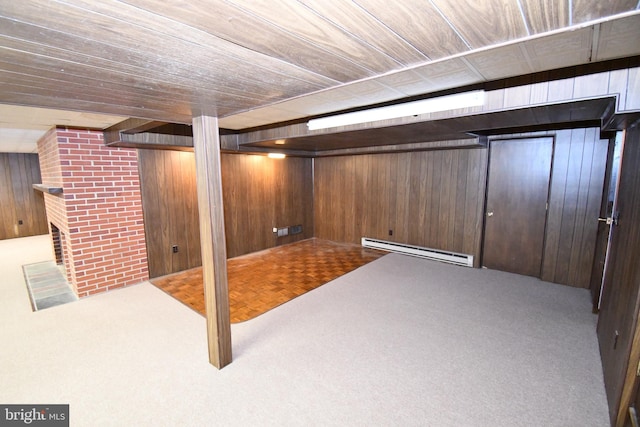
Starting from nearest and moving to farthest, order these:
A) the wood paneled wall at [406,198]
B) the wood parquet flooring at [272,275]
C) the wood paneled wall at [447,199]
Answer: the wood parquet flooring at [272,275], the wood paneled wall at [447,199], the wood paneled wall at [406,198]

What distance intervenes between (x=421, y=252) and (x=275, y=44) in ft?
14.0

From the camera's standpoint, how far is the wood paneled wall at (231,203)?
3869 mm

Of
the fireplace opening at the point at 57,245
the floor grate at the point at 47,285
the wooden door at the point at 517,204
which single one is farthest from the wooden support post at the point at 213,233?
the fireplace opening at the point at 57,245

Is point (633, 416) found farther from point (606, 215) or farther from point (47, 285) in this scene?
point (47, 285)

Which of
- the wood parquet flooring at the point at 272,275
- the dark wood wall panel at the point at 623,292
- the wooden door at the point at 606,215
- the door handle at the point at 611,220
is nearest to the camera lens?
the dark wood wall panel at the point at 623,292

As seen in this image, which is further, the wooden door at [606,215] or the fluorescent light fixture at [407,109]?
the wooden door at [606,215]

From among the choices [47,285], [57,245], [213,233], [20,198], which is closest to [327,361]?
[213,233]

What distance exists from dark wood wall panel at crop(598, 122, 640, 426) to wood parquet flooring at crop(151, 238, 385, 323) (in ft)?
8.33

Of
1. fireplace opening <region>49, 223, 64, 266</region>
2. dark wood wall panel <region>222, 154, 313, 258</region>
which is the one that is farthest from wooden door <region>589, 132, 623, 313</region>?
fireplace opening <region>49, 223, 64, 266</region>

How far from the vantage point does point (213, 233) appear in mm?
2016

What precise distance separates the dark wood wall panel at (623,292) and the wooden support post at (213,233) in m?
2.34

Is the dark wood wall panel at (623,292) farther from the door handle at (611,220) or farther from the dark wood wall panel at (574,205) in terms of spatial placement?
the dark wood wall panel at (574,205)

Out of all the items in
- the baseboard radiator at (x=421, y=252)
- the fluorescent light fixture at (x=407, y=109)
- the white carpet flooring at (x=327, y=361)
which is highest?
the fluorescent light fixture at (x=407, y=109)

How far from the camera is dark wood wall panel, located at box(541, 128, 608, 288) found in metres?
3.25
